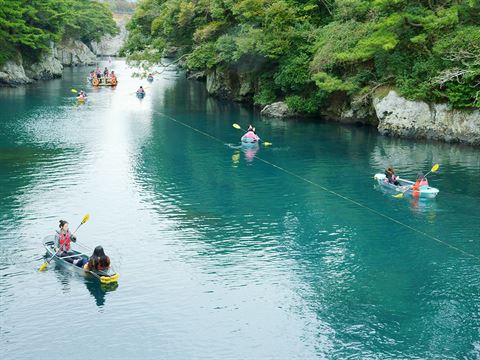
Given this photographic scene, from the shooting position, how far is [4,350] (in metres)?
19.7

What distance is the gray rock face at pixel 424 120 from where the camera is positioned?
46.9m

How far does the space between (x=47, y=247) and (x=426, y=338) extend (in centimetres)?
1535

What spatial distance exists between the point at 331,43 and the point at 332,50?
806 mm

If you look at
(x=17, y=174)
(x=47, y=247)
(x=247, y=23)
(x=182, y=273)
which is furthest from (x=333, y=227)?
(x=247, y=23)

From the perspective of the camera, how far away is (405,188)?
3531cm

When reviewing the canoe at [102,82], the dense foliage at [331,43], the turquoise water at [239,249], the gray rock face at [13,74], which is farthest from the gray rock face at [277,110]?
the gray rock face at [13,74]

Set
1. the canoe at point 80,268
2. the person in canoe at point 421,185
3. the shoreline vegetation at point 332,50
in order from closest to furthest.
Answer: the canoe at point 80,268, the person in canoe at point 421,185, the shoreline vegetation at point 332,50

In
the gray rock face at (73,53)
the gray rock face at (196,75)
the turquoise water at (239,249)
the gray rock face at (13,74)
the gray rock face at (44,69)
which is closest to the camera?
the turquoise water at (239,249)

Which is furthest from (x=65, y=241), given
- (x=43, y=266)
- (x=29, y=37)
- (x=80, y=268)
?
(x=29, y=37)

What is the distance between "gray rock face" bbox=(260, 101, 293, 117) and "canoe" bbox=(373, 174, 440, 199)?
23686 millimetres

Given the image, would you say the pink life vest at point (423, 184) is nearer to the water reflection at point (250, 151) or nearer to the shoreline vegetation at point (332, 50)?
the shoreline vegetation at point (332, 50)

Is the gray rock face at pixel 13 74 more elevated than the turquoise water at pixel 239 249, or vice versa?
the gray rock face at pixel 13 74

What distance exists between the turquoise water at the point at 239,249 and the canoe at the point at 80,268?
36 cm

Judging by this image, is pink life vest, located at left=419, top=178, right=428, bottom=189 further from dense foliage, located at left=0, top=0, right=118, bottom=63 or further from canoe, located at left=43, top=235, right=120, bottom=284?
dense foliage, located at left=0, top=0, right=118, bottom=63
